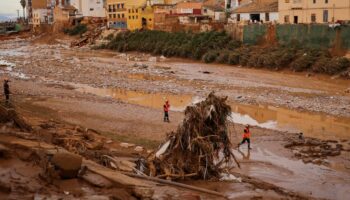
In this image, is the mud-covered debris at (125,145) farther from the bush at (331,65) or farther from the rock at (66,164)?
the bush at (331,65)

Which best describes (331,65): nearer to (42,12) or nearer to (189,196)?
(189,196)

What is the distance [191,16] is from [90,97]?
34.0 meters

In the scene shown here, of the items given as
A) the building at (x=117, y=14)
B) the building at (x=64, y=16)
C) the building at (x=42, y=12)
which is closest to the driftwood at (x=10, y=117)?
the building at (x=117, y=14)

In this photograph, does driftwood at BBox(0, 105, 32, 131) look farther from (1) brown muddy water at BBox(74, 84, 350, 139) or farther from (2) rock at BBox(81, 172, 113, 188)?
(1) brown muddy water at BBox(74, 84, 350, 139)

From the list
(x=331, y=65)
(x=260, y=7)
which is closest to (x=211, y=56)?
(x=260, y=7)

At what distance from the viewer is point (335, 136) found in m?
21.9

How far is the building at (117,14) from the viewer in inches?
3046

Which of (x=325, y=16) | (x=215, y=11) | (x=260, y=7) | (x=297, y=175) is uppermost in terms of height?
(x=215, y=11)

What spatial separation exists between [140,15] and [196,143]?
6022cm

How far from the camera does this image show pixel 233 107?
28.9 m

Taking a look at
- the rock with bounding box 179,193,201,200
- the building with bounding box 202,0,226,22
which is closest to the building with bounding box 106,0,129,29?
the building with bounding box 202,0,226,22

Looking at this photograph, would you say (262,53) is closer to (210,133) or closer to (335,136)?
(335,136)

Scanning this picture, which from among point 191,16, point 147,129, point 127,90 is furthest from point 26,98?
point 191,16

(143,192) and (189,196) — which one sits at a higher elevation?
(143,192)
